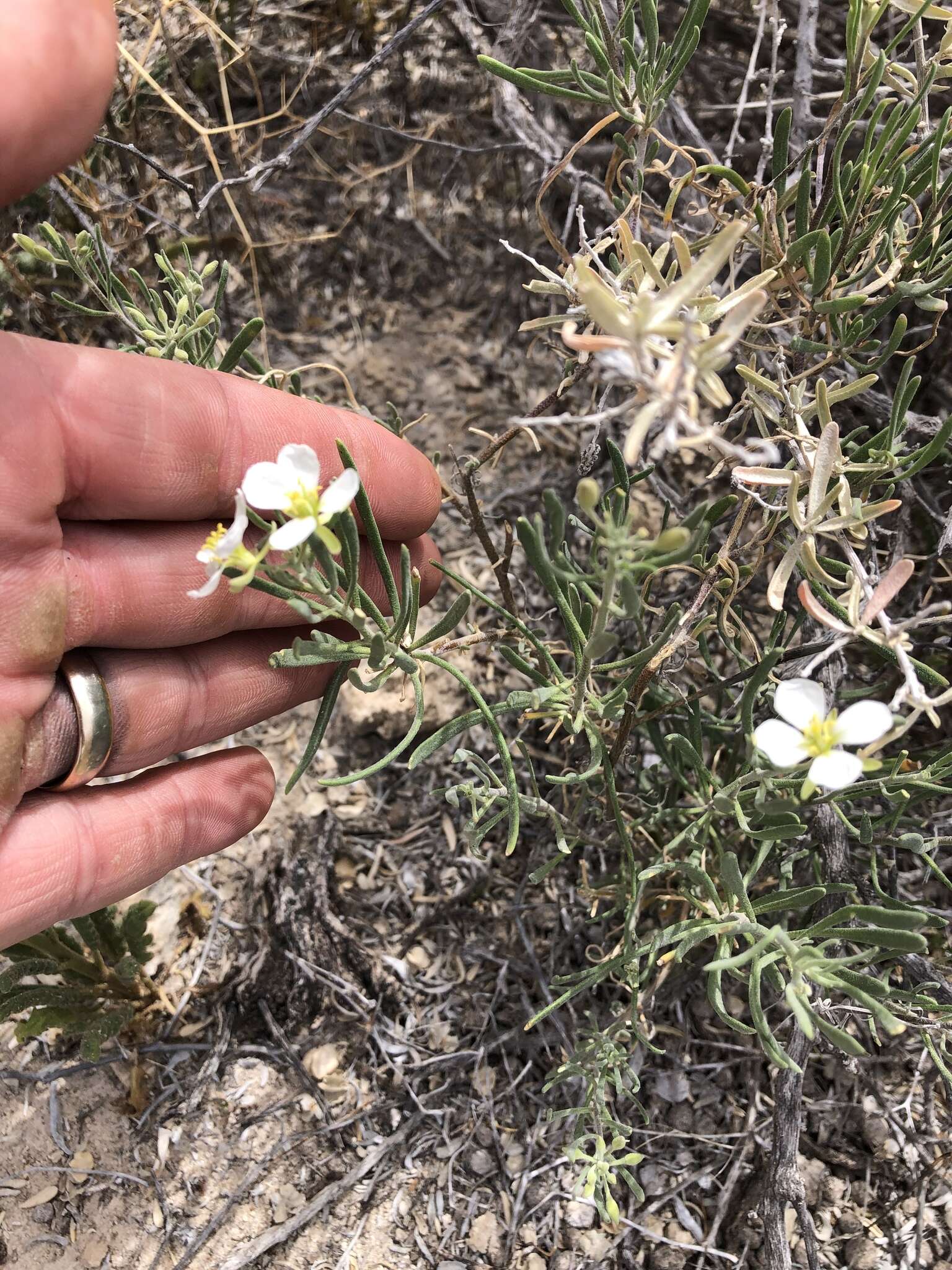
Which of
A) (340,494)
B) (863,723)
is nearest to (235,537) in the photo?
(340,494)

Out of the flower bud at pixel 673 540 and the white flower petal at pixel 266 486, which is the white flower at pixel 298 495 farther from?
the flower bud at pixel 673 540

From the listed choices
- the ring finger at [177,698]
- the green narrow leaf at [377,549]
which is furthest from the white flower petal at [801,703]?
the ring finger at [177,698]

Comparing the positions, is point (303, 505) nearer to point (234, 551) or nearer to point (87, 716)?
point (234, 551)

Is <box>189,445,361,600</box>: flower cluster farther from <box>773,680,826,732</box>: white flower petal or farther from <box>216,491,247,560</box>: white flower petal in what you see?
<box>773,680,826,732</box>: white flower petal

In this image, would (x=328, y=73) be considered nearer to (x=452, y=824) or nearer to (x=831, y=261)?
(x=831, y=261)

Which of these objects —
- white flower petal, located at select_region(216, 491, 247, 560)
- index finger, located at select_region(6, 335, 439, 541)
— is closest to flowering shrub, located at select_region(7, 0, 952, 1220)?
white flower petal, located at select_region(216, 491, 247, 560)

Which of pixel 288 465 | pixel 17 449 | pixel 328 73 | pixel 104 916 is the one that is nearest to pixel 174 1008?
pixel 104 916
